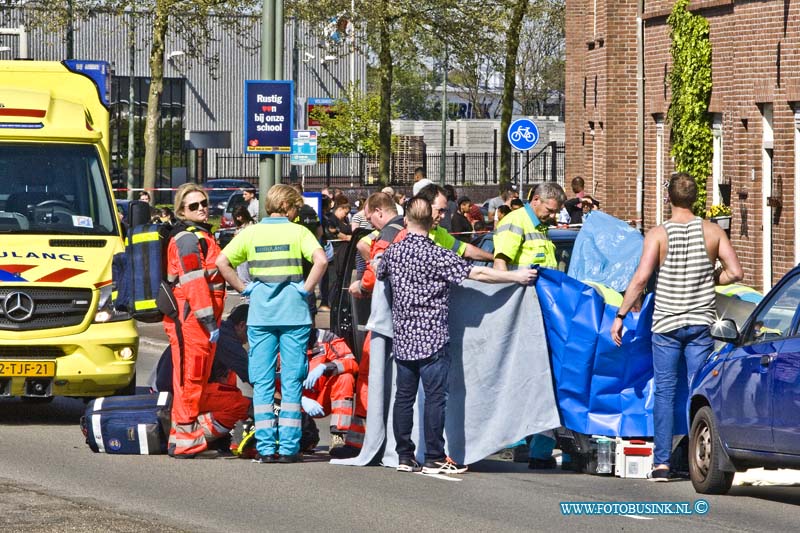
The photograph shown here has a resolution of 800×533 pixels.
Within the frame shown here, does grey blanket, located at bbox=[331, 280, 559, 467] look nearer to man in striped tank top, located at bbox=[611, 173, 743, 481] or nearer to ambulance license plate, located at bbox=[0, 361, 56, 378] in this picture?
man in striped tank top, located at bbox=[611, 173, 743, 481]

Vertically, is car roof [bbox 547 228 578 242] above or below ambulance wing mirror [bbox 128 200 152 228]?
below

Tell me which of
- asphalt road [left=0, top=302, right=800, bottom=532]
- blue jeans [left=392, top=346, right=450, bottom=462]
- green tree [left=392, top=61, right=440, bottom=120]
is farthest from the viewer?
green tree [left=392, top=61, right=440, bottom=120]

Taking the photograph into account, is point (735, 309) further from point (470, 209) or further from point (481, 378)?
point (470, 209)

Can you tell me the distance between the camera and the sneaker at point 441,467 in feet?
32.9

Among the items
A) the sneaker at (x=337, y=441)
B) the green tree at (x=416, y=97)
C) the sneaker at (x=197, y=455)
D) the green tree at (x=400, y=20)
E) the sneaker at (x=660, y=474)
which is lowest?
the sneaker at (x=197, y=455)

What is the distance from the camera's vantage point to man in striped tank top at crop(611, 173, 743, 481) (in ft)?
32.0

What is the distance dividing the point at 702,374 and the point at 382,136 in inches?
1117

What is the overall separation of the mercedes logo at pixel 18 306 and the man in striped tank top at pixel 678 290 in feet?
15.7

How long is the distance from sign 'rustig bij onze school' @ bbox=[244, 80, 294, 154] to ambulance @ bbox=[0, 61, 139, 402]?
13.0 feet

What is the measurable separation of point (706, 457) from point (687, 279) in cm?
112

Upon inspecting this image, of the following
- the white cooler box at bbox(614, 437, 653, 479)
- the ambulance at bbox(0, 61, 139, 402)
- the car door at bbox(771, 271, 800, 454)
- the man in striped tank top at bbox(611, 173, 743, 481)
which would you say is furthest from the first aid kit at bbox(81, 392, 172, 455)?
the car door at bbox(771, 271, 800, 454)

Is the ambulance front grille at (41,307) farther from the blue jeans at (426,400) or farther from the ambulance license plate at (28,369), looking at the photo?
the blue jeans at (426,400)

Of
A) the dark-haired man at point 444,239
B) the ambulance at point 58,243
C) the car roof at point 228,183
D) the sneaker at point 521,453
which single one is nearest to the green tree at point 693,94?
the ambulance at point 58,243

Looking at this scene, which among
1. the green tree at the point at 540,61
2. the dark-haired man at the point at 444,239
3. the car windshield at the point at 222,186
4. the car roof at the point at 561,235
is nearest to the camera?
the dark-haired man at the point at 444,239
